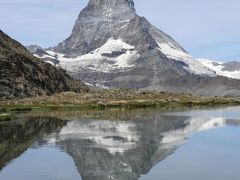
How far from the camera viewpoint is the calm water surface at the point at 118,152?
60812 mm

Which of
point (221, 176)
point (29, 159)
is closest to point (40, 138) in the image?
point (29, 159)

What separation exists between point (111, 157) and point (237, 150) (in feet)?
69.3

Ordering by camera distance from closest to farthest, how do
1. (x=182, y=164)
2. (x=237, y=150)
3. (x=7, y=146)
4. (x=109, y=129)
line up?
(x=182, y=164), (x=237, y=150), (x=7, y=146), (x=109, y=129)

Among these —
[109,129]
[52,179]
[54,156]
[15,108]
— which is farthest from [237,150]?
[15,108]

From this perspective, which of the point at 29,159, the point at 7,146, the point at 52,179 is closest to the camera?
the point at 52,179

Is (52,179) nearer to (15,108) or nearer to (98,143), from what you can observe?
(98,143)

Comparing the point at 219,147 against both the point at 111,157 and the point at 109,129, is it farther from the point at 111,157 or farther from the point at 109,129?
the point at 109,129

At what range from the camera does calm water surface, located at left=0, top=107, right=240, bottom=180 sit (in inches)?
2394

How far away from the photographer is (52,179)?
56.9 m

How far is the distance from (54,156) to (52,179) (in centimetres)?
1743

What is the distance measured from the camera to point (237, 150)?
80.2 m

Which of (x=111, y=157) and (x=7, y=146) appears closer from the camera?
(x=111, y=157)

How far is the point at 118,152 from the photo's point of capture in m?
78.3

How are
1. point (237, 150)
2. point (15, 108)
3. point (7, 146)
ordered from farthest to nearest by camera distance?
point (15, 108), point (7, 146), point (237, 150)
